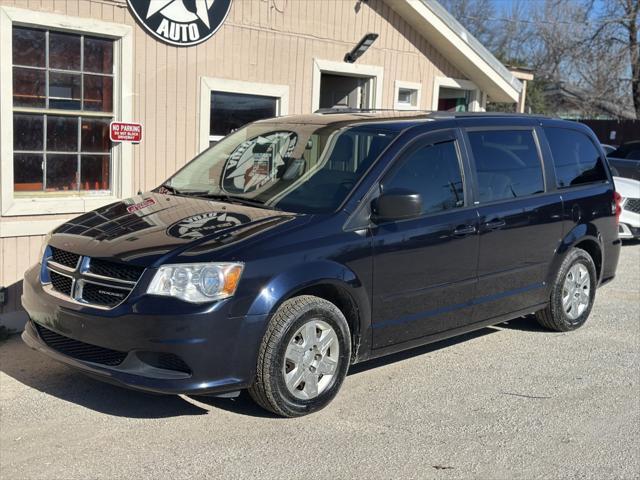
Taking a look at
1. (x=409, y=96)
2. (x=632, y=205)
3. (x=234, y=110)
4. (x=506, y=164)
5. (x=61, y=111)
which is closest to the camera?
(x=506, y=164)

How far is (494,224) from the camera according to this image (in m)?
5.70

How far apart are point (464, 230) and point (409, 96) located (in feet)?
18.0

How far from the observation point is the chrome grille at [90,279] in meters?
4.26

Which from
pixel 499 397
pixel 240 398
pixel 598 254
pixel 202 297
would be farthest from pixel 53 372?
pixel 598 254

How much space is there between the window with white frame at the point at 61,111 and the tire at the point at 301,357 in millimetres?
3544

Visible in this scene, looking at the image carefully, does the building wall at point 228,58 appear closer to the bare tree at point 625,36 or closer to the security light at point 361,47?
the security light at point 361,47

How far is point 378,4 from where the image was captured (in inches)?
380

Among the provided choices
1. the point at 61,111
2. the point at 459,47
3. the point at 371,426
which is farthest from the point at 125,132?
the point at 459,47

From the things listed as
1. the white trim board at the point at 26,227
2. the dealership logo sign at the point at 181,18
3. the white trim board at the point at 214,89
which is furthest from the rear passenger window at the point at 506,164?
the white trim board at the point at 26,227

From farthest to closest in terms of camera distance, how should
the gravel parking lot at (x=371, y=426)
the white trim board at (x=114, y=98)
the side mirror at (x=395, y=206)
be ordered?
the white trim board at (x=114, y=98)
the side mirror at (x=395, y=206)
the gravel parking lot at (x=371, y=426)

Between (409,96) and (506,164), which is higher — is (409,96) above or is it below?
above

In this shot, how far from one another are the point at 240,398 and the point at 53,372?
148cm

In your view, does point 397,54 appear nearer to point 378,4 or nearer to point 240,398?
point 378,4

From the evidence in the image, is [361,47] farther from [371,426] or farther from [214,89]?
[371,426]
